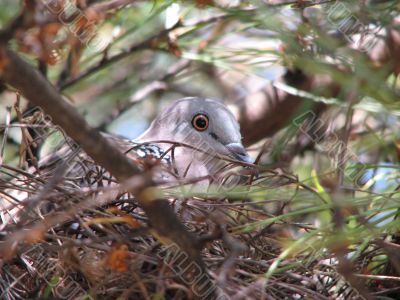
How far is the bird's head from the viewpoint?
381 centimetres

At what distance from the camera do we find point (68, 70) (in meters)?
3.95

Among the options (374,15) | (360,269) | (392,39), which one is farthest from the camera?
(392,39)

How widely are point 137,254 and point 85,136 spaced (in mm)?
634

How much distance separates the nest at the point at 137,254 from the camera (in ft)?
7.28

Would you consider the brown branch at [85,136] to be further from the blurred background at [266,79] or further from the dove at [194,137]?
the dove at [194,137]

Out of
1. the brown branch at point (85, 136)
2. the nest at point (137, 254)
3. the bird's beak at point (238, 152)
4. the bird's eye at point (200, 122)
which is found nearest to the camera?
the brown branch at point (85, 136)

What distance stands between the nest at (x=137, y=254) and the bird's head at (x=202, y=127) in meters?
0.87

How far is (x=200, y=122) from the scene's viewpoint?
402 centimetres

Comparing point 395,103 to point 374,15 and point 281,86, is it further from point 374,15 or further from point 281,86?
point 281,86

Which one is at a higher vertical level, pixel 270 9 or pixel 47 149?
pixel 47 149

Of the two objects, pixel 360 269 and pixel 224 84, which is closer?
pixel 360 269

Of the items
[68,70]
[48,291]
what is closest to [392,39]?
[68,70]

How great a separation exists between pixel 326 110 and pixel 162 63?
3.94ft

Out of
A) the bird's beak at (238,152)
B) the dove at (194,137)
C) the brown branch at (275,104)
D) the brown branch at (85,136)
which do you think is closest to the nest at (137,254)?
the brown branch at (85,136)
